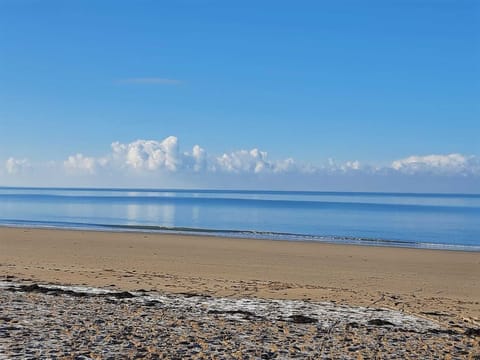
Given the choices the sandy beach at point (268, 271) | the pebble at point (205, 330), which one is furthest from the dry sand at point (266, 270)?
the pebble at point (205, 330)

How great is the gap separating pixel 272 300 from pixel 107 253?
1217 centimetres

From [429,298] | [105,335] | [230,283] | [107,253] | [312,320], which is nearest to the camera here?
[105,335]

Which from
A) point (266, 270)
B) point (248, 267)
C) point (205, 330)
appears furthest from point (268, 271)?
point (205, 330)

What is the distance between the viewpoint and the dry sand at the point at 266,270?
543 inches

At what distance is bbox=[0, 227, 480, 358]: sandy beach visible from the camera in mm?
13367

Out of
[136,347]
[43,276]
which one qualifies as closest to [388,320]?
[136,347]

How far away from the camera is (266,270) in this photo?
18.6 metres

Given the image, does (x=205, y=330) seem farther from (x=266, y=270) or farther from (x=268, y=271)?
(x=266, y=270)

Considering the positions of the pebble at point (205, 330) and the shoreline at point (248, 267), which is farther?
the shoreline at point (248, 267)

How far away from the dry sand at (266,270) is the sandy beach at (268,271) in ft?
0.09

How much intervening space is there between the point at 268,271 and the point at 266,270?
0.74 ft

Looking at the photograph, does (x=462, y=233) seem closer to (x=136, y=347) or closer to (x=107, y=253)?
(x=107, y=253)

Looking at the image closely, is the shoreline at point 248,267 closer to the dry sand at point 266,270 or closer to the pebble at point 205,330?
the dry sand at point 266,270

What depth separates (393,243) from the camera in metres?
31.8
